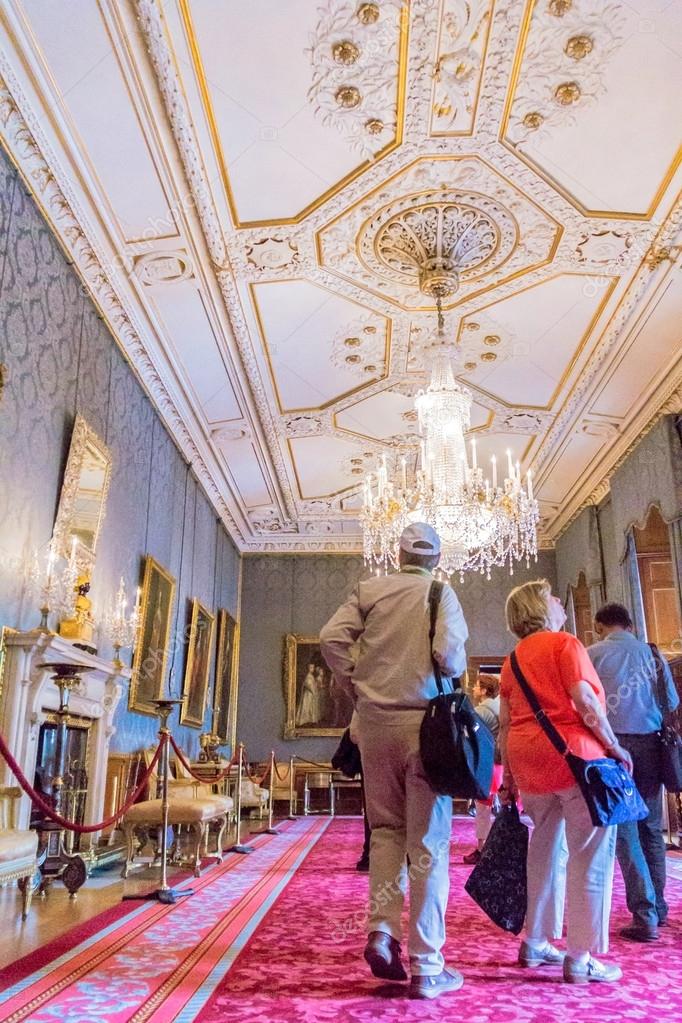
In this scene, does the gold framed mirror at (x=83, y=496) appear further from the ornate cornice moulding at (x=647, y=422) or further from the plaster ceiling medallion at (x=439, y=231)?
the ornate cornice moulding at (x=647, y=422)

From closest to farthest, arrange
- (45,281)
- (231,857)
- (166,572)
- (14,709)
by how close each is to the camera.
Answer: (14,709), (45,281), (231,857), (166,572)

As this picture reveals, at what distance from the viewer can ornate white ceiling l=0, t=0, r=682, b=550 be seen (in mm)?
4594

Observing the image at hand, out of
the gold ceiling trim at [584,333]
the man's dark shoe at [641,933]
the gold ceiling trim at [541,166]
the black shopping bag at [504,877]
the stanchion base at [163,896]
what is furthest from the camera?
the gold ceiling trim at [584,333]

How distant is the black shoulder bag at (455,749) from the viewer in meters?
2.50

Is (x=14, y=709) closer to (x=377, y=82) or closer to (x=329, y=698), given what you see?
(x=377, y=82)

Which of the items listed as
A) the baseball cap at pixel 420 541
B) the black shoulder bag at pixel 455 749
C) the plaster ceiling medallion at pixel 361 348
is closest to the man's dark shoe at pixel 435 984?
the black shoulder bag at pixel 455 749

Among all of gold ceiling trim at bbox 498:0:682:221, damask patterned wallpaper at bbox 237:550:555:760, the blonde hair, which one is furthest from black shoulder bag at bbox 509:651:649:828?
damask patterned wallpaper at bbox 237:550:555:760

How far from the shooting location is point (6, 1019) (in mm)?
2252

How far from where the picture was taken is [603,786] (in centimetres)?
258

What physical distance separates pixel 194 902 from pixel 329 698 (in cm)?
932

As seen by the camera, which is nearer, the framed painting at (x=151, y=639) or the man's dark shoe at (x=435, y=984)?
the man's dark shoe at (x=435, y=984)

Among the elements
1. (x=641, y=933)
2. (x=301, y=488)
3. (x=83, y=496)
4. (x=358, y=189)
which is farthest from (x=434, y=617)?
(x=301, y=488)

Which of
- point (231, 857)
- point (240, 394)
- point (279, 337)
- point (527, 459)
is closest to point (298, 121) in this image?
point (279, 337)

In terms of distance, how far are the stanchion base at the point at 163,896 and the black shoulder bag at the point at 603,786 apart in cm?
260
